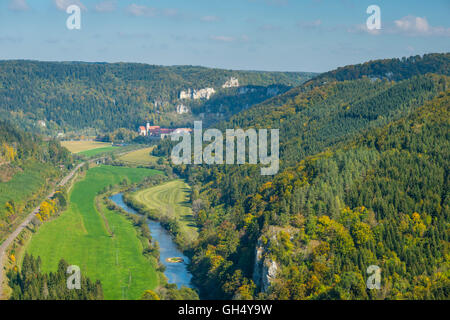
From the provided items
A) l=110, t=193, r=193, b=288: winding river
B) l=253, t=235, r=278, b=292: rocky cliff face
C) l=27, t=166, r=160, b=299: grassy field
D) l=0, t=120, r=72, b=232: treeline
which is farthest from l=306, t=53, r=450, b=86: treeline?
l=253, t=235, r=278, b=292: rocky cliff face

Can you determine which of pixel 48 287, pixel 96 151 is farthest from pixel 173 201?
pixel 96 151

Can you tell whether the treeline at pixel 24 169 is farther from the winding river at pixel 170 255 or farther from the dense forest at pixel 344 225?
the dense forest at pixel 344 225

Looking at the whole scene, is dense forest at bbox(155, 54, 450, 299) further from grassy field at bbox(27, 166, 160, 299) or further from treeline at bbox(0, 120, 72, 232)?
treeline at bbox(0, 120, 72, 232)

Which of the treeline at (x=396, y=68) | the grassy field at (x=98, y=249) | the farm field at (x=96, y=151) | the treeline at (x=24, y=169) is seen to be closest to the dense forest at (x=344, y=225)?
the grassy field at (x=98, y=249)

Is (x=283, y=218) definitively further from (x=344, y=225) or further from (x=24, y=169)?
(x=24, y=169)

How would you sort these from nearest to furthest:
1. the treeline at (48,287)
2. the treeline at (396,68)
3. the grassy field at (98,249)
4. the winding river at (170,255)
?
the treeline at (48,287), the grassy field at (98,249), the winding river at (170,255), the treeline at (396,68)

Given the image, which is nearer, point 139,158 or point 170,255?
point 170,255
